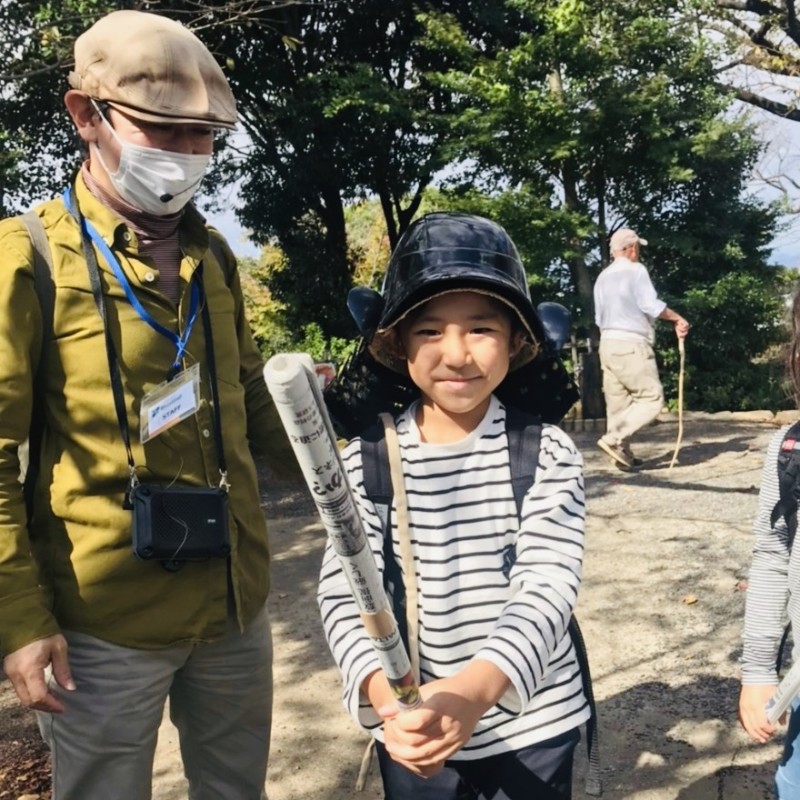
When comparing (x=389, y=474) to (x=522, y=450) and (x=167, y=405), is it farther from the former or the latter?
(x=167, y=405)

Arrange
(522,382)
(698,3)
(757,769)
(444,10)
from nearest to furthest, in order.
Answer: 1. (522,382)
2. (757,769)
3. (698,3)
4. (444,10)

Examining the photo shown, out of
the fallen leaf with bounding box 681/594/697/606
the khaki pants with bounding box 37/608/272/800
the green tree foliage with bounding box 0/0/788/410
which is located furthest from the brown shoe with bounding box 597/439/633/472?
the khaki pants with bounding box 37/608/272/800

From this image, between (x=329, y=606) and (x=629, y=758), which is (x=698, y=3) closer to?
(x=629, y=758)

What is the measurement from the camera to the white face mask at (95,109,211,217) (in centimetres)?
178

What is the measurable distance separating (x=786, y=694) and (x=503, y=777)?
0.54m

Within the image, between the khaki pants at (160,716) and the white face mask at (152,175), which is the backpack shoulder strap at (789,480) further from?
the white face mask at (152,175)

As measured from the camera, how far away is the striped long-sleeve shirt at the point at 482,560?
1.45 m

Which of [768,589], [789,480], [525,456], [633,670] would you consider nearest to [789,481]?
[789,480]

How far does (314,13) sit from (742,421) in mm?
8462

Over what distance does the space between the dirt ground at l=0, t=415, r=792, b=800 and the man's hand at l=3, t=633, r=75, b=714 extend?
138 cm

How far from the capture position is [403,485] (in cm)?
153

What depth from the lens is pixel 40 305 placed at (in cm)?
165

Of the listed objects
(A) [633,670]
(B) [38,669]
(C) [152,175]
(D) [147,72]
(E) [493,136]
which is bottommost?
(A) [633,670]

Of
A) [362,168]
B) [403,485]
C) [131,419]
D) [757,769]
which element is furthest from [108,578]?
[362,168]
